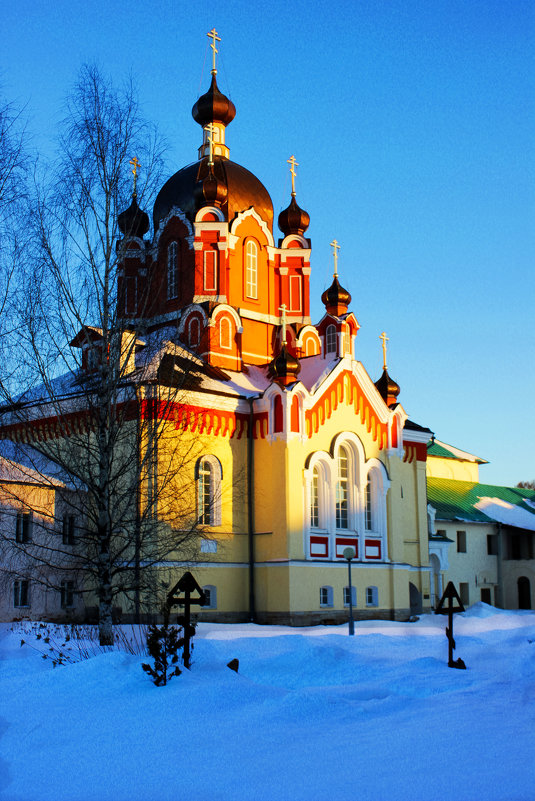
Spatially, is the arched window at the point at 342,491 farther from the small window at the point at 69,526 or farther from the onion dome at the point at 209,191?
the onion dome at the point at 209,191

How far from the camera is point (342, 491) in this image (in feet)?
88.1

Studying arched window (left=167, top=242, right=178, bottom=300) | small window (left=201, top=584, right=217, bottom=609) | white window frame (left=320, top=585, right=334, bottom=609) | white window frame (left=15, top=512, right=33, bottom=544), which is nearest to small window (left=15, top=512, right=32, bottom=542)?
white window frame (left=15, top=512, right=33, bottom=544)

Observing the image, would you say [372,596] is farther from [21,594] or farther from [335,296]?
[21,594]

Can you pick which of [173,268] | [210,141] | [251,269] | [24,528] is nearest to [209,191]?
[210,141]

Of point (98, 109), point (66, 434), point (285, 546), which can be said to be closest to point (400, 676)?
point (66, 434)

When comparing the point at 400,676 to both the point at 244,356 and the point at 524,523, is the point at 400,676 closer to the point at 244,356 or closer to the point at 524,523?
the point at 244,356

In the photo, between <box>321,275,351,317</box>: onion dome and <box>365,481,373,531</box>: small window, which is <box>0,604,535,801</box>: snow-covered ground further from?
<box>321,275,351,317</box>: onion dome

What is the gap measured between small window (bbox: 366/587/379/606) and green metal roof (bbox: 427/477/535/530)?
436 inches

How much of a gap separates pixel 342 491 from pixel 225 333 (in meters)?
5.80

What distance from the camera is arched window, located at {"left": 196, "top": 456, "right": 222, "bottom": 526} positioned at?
24594mm

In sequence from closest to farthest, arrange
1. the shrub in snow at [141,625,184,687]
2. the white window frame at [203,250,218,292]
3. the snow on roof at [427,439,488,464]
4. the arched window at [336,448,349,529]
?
the shrub in snow at [141,625,184,687] < the arched window at [336,448,349,529] < the white window frame at [203,250,218,292] < the snow on roof at [427,439,488,464]

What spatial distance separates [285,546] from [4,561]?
7.28m

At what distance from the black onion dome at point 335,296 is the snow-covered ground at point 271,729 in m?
16.6

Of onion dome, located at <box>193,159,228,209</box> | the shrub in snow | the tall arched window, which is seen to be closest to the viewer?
the shrub in snow
